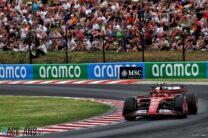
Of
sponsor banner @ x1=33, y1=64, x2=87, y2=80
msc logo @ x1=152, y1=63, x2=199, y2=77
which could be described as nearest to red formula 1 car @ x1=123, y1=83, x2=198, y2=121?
msc logo @ x1=152, y1=63, x2=199, y2=77

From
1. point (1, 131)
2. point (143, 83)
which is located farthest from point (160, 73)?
point (1, 131)

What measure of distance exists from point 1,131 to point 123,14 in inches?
787

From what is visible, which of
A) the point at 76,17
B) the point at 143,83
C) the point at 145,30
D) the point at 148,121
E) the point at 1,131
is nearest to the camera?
the point at 1,131

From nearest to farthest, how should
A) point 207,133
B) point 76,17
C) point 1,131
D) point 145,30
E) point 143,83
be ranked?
point 207,133 → point 1,131 → point 143,83 → point 145,30 → point 76,17

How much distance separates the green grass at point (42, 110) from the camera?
1866 centimetres

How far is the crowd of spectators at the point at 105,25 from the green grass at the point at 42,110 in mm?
9265

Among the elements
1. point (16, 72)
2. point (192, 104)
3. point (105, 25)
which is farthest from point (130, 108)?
point (16, 72)

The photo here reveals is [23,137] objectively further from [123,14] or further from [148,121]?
[123,14]

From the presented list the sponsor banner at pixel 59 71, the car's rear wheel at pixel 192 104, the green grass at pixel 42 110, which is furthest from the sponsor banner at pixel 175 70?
the car's rear wheel at pixel 192 104

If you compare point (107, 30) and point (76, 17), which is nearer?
point (107, 30)

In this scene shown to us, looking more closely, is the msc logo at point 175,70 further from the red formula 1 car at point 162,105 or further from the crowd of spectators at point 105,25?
the red formula 1 car at point 162,105

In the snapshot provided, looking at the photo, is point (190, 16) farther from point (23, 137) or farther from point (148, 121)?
point (23, 137)

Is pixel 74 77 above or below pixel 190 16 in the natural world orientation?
below

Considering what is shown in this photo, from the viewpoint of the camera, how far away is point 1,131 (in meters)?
16.4
